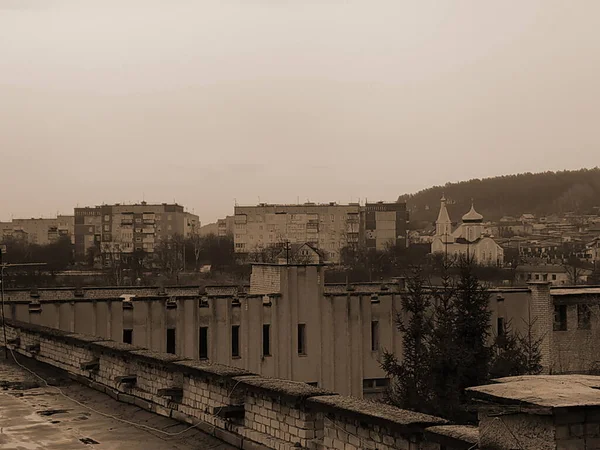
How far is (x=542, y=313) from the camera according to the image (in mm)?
39312

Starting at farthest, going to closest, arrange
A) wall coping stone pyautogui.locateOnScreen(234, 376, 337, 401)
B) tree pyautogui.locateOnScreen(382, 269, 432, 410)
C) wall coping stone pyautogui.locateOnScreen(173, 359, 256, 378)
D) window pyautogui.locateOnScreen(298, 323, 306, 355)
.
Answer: window pyautogui.locateOnScreen(298, 323, 306, 355) < tree pyautogui.locateOnScreen(382, 269, 432, 410) < wall coping stone pyautogui.locateOnScreen(173, 359, 256, 378) < wall coping stone pyautogui.locateOnScreen(234, 376, 337, 401)

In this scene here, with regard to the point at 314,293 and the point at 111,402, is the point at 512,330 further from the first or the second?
the point at 111,402

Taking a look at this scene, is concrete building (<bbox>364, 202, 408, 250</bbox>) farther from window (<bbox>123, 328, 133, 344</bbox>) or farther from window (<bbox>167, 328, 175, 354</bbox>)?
window (<bbox>123, 328, 133, 344</bbox>)

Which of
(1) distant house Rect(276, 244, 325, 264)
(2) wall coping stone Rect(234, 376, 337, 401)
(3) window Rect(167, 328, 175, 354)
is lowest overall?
(3) window Rect(167, 328, 175, 354)

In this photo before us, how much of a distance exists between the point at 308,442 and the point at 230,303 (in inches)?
951

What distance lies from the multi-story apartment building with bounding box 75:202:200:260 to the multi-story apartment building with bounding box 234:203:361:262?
53.6 feet

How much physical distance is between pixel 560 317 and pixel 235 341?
50.0 ft

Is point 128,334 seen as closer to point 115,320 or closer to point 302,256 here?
point 115,320

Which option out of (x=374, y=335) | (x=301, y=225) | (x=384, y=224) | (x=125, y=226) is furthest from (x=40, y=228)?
(x=374, y=335)

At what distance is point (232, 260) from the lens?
432 feet

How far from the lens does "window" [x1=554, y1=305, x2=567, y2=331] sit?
39.4m

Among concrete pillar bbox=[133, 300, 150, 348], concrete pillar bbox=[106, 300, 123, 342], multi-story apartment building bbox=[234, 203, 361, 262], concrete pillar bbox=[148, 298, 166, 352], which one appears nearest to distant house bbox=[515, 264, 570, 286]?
multi-story apartment building bbox=[234, 203, 361, 262]

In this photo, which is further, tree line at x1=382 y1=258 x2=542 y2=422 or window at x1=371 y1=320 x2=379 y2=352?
window at x1=371 y1=320 x2=379 y2=352

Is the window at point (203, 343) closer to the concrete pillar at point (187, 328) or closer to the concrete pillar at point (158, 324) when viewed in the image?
the concrete pillar at point (187, 328)
